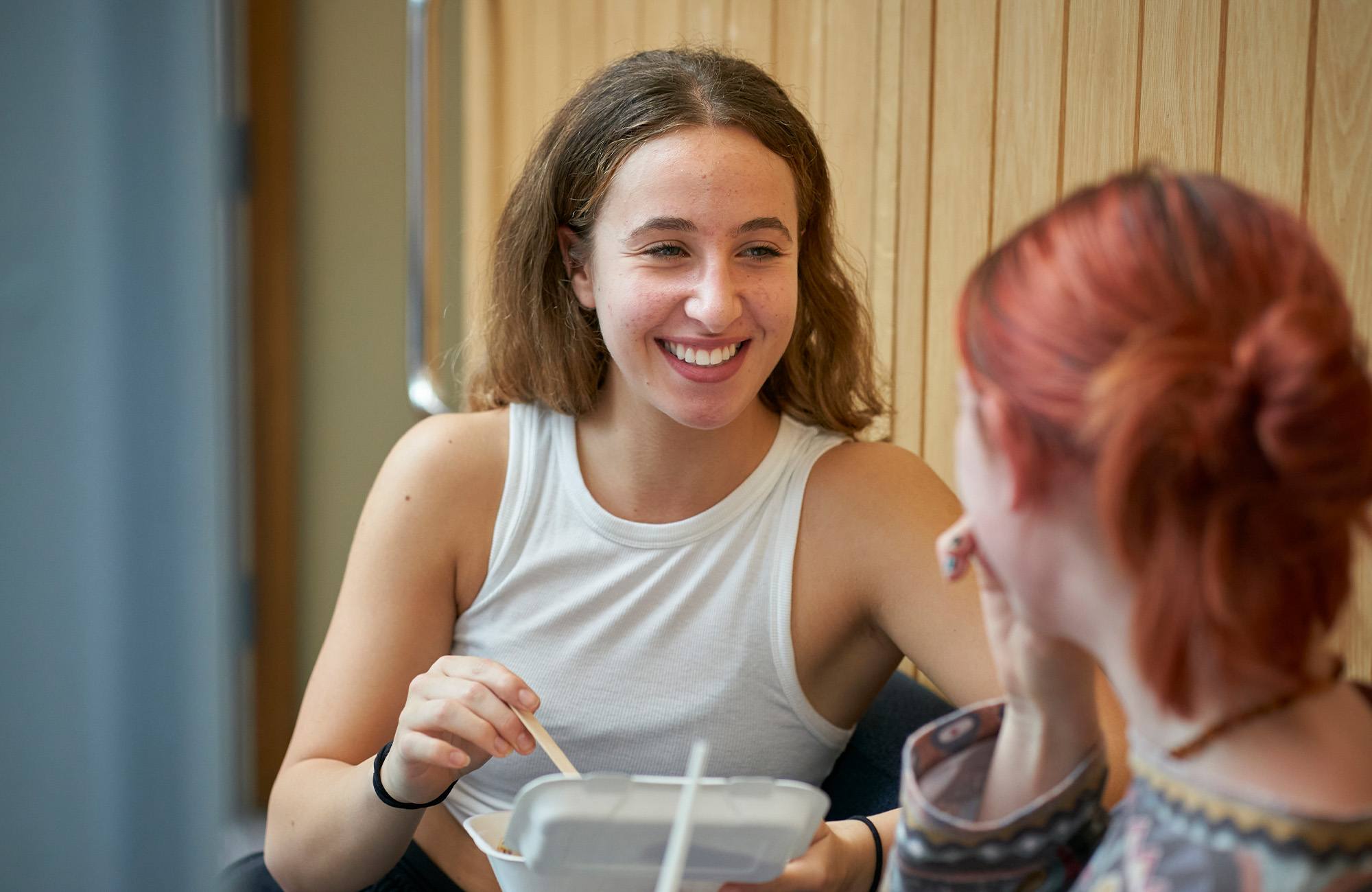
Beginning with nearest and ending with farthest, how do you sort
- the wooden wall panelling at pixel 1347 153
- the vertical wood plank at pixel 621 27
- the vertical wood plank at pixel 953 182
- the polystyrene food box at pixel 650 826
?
the polystyrene food box at pixel 650 826 < the wooden wall panelling at pixel 1347 153 < the vertical wood plank at pixel 953 182 < the vertical wood plank at pixel 621 27

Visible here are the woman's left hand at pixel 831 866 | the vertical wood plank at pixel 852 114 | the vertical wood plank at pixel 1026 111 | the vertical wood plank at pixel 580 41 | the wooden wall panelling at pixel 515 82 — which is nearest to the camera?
the woman's left hand at pixel 831 866

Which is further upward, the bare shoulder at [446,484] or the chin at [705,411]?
the chin at [705,411]

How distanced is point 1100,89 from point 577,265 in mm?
669

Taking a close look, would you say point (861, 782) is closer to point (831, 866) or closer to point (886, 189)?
point (831, 866)

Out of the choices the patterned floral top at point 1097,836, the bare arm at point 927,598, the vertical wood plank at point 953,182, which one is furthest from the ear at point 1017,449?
the vertical wood plank at point 953,182

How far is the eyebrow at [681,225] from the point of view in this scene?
1.35 metres

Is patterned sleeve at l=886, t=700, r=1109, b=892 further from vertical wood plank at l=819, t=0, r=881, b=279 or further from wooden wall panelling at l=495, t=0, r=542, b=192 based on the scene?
wooden wall panelling at l=495, t=0, r=542, b=192

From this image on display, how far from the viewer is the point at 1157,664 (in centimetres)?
68

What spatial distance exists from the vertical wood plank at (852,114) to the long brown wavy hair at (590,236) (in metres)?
0.36

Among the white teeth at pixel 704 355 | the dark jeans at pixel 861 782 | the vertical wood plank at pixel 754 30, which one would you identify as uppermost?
the vertical wood plank at pixel 754 30

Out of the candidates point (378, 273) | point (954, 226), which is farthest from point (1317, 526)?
point (378, 273)

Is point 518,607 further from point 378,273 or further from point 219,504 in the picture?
point 378,273

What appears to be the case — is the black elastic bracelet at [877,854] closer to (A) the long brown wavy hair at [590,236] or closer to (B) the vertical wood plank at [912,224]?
(A) the long brown wavy hair at [590,236]

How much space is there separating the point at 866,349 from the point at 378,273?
2.00 m
